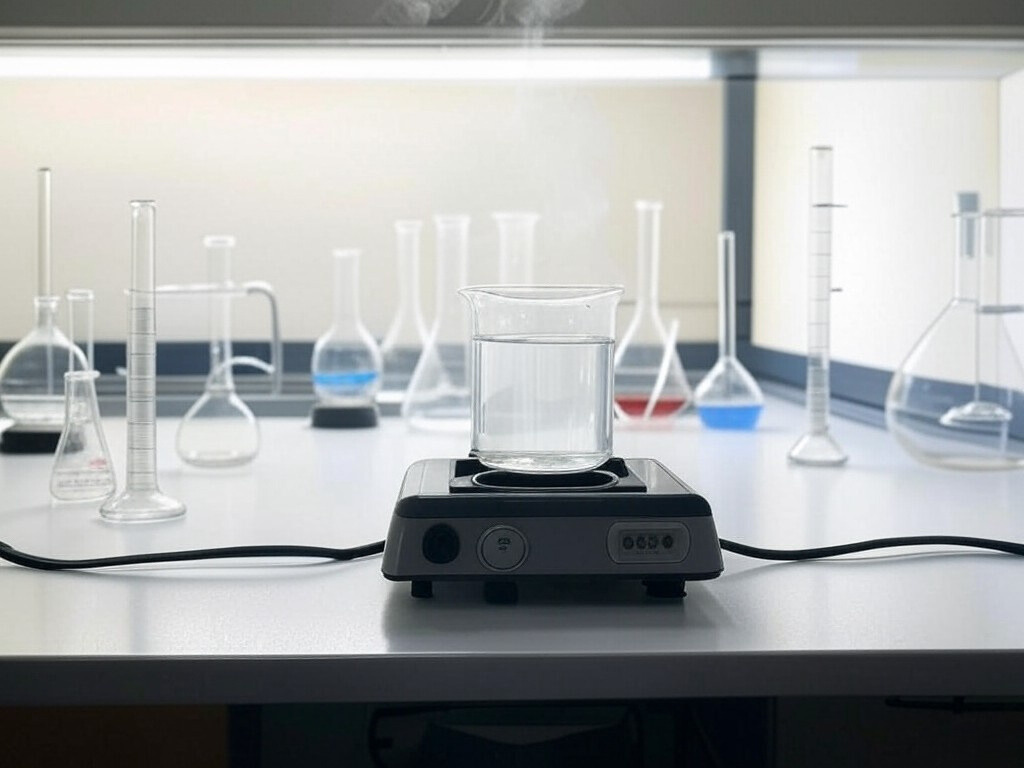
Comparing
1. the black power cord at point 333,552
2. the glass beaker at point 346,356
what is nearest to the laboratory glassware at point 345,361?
the glass beaker at point 346,356

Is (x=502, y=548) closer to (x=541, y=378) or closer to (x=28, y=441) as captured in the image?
(x=541, y=378)

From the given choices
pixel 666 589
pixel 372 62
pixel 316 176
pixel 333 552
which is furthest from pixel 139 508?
pixel 316 176

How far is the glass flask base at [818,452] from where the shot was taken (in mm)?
1396

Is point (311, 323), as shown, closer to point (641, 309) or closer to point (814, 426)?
point (641, 309)

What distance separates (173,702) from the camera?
25.0 inches

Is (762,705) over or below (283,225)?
below

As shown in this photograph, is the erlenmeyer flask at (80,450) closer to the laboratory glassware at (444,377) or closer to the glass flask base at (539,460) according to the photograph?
the glass flask base at (539,460)

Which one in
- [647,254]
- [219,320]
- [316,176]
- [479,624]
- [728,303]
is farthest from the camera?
[316,176]

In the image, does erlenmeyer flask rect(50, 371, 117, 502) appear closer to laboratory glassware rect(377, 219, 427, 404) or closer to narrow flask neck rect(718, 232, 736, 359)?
laboratory glassware rect(377, 219, 427, 404)

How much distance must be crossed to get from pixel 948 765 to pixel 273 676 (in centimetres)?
43

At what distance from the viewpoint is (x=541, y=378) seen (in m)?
0.85

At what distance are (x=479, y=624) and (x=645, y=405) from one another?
1139 millimetres

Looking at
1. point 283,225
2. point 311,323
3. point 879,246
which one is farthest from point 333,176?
point 879,246

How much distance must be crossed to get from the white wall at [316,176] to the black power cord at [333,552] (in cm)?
136
